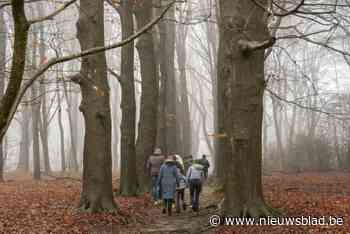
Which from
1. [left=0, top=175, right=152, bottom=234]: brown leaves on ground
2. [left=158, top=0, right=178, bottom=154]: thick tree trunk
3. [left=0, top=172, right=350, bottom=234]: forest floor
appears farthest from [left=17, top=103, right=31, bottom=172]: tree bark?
[left=0, top=172, right=350, bottom=234]: forest floor

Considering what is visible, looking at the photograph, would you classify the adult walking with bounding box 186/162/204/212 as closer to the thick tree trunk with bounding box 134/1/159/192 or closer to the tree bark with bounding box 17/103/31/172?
the thick tree trunk with bounding box 134/1/159/192

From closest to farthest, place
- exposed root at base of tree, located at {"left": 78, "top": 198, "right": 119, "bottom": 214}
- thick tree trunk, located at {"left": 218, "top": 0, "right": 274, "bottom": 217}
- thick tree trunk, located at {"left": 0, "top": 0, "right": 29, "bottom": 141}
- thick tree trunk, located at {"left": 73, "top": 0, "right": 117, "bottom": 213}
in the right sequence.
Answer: thick tree trunk, located at {"left": 0, "top": 0, "right": 29, "bottom": 141}, thick tree trunk, located at {"left": 218, "top": 0, "right": 274, "bottom": 217}, exposed root at base of tree, located at {"left": 78, "top": 198, "right": 119, "bottom": 214}, thick tree trunk, located at {"left": 73, "top": 0, "right": 117, "bottom": 213}

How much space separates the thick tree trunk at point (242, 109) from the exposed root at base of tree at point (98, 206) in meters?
2.92

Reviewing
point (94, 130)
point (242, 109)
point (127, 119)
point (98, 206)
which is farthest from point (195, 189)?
point (127, 119)

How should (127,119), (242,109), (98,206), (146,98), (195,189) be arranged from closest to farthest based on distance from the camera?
(242,109) < (98,206) < (195,189) < (127,119) < (146,98)

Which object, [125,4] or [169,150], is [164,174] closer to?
[125,4]

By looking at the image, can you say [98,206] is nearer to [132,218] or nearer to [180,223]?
[132,218]

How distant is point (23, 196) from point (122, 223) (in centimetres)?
564

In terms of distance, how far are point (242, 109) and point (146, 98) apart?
7.95 meters

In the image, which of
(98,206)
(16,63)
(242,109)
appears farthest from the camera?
(98,206)

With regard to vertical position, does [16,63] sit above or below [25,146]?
above

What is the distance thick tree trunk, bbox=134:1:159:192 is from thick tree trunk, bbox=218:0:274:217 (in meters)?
7.22

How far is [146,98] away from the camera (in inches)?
698

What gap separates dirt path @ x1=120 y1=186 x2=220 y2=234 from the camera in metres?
10.3
